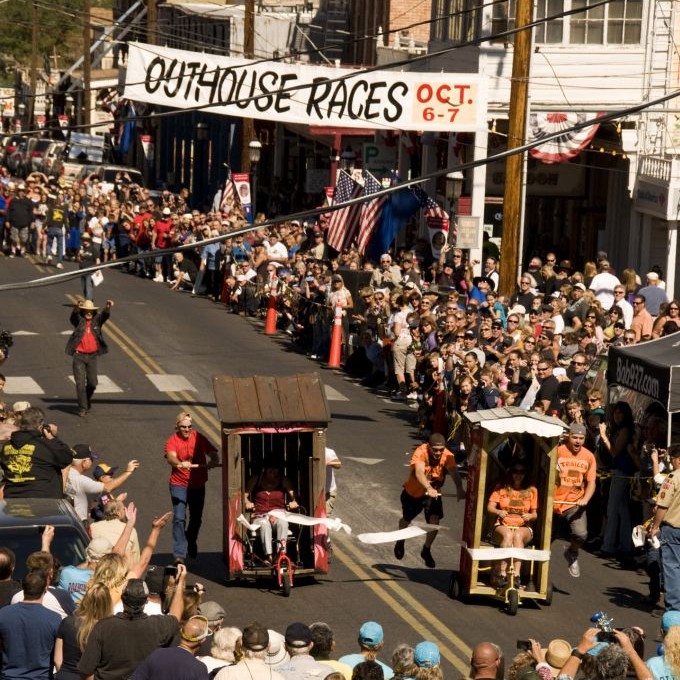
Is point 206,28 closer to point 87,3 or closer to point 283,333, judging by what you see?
point 87,3

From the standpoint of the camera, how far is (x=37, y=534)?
43.3 ft

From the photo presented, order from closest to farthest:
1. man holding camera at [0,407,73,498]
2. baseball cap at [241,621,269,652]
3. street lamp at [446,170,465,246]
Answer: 1. baseball cap at [241,621,269,652]
2. man holding camera at [0,407,73,498]
3. street lamp at [446,170,465,246]

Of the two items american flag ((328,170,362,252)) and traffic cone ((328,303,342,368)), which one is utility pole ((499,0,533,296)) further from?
american flag ((328,170,362,252))

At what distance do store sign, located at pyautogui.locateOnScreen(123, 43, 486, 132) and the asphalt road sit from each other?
4.56 meters

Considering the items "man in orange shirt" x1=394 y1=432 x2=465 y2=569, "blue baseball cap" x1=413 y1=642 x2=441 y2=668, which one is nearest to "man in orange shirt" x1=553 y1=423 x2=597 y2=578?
"man in orange shirt" x1=394 y1=432 x2=465 y2=569

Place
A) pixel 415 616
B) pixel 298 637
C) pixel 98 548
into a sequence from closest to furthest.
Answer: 1. pixel 298 637
2. pixel 98 548
3. pixel 415 616

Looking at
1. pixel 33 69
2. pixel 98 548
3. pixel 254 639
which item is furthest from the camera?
pixel 33 69

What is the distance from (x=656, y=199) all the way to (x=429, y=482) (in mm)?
16764

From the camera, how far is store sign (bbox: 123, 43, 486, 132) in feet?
101

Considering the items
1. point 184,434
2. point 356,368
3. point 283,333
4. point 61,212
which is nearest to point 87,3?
point 61,212

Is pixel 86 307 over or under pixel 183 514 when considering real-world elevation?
over

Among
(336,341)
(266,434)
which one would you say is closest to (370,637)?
(266,434)

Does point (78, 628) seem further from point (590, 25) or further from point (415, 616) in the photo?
point (590, 25)

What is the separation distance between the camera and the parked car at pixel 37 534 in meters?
13.2
